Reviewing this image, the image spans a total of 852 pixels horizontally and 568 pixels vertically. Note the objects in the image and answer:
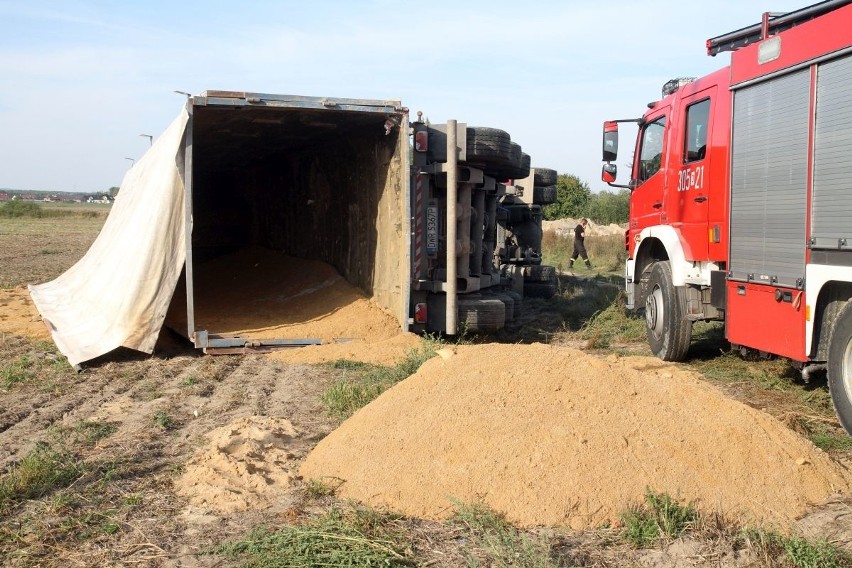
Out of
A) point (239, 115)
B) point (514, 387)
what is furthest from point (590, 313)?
point (514, 387)

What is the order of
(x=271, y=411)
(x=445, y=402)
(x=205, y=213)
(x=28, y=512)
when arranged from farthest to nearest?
(x=205, y=213) < (x=271, y=411) < (x=445, y=402) < (x=28, y=512)

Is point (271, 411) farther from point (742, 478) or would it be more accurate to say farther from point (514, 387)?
point (742, 478)

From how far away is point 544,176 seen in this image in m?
17.7

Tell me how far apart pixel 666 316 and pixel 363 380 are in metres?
3.58

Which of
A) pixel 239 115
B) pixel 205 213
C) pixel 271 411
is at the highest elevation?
pixel 239 115

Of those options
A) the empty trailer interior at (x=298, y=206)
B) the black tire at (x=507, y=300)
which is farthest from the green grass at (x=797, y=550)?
the black tire at (x=507, y=300)

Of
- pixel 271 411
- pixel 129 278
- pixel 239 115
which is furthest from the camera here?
pixel 239 115

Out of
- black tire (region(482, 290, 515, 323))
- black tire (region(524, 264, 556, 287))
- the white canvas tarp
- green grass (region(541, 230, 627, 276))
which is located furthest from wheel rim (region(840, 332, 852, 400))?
green grass (region(541, 230, 627, 276))

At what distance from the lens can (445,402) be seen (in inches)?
216

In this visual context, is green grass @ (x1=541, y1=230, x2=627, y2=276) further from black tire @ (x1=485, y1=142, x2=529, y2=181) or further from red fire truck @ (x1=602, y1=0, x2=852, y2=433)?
red fire truck @ (x1=602, y1=0, x2=852, y2=433)

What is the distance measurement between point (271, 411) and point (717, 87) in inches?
214

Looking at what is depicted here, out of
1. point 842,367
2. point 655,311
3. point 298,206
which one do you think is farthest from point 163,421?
point 298,206

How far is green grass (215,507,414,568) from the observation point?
→ 389 cm

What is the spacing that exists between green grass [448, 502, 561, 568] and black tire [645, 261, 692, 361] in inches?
205
